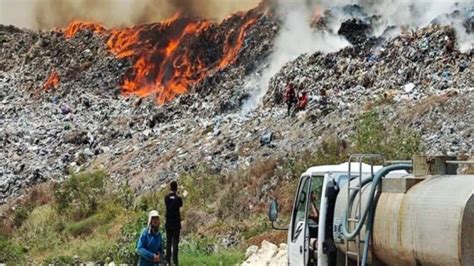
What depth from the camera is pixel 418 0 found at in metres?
35.2

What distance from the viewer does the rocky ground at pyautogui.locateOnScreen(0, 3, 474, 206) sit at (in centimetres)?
2709

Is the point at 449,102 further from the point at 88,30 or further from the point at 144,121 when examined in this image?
the point at 88,30

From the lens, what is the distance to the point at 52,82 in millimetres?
43156

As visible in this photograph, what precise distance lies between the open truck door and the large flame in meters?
29.2

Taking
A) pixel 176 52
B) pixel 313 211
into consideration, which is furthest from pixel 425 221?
pixel 176 52

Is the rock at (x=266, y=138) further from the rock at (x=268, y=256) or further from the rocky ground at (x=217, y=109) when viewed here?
the rock at (x=268, y=256)

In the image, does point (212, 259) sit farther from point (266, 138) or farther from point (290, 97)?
point (290, 97)

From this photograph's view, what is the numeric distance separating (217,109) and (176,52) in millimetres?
8099

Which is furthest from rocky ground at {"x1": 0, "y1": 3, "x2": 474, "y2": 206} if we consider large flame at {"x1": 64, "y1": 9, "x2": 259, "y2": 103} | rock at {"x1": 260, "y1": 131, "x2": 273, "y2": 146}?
large flame at {"x1": 64, "y1": 9, "x2": 259, "y2": 103}

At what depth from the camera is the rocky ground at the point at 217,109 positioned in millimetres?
27094

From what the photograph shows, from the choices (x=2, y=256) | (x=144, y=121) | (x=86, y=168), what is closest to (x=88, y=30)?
(x=144, y=121)

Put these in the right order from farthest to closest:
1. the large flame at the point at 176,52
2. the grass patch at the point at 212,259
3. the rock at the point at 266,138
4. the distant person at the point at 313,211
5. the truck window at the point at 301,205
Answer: the large flame at the point at 176,52 < the rock at the point at 266,138 < the grass patch at the point at 212,259 < the truck window at the point at 301,205 < the distant person at the point at 313,211

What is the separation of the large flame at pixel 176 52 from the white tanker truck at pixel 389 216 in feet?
98.1

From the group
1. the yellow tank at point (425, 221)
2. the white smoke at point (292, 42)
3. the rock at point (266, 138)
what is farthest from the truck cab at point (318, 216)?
the white smoke at point (292, 42)
